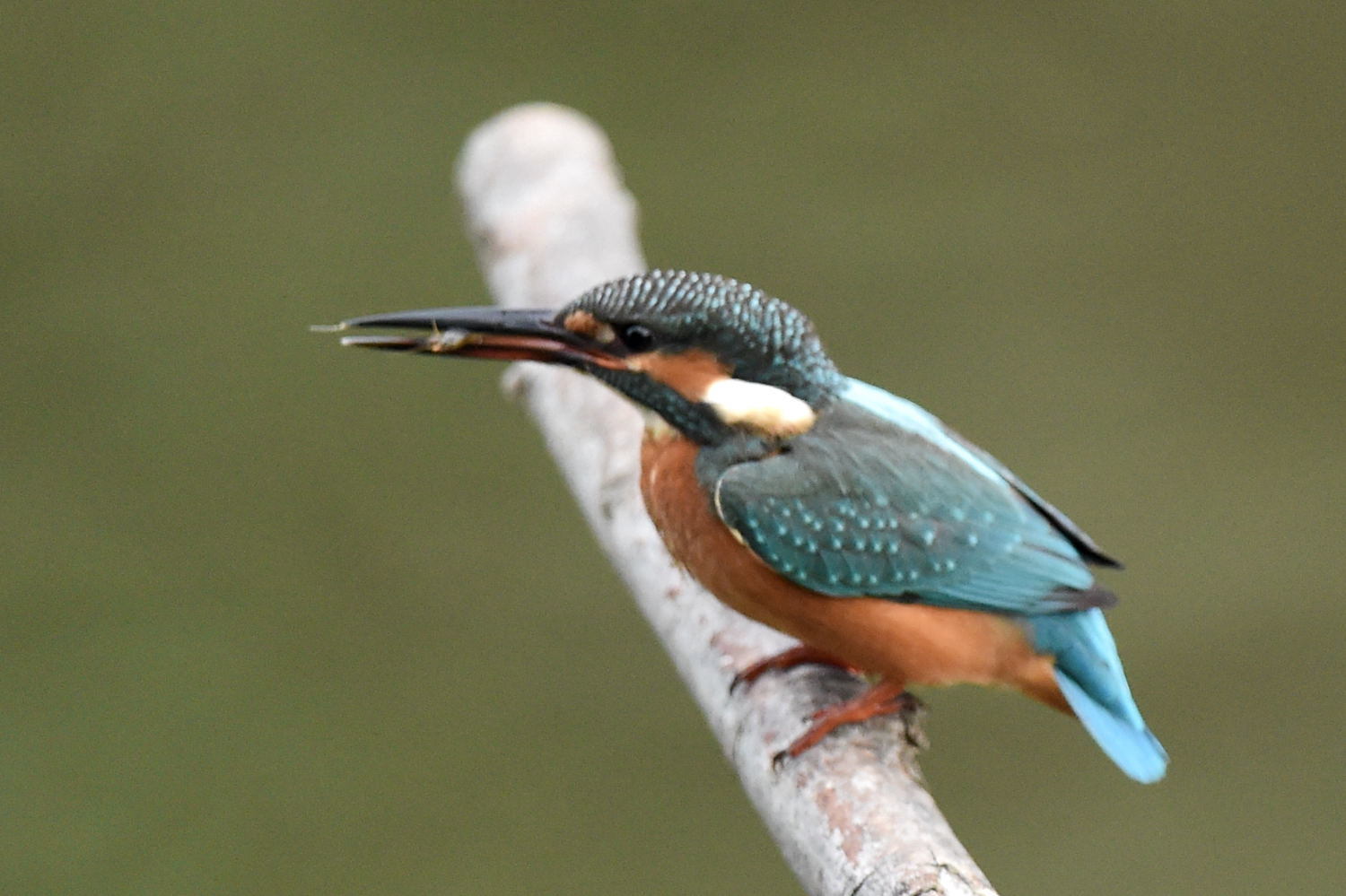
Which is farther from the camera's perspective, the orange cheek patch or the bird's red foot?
the orange cheek patch

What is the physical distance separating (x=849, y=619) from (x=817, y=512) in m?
0.11

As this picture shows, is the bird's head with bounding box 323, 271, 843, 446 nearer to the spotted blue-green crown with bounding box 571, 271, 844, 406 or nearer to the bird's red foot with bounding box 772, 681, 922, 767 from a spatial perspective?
the spotted blue-green crown with bounding box 571, 271, 844, 406

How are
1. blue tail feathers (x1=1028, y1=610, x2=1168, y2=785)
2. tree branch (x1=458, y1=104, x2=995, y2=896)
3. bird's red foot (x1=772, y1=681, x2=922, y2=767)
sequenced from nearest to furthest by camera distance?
tree branch (x1=458, y1=104, x2=995, y2=896), bird's red foot (x1=772, y1=681, x2=922, y2=767), blue tail feathers (x1=1028, y1=610, x2=1168, y2=785)

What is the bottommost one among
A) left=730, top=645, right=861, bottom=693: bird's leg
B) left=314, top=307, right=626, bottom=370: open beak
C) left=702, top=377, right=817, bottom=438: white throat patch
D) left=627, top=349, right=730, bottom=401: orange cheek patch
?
left=730, top=645, right=861, bottom=693: bird's leg

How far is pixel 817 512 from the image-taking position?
5.42 ft

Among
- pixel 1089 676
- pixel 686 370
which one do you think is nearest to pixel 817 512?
pixel 686 370

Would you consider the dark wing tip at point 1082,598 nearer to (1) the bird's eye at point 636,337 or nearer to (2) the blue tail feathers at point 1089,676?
(2) the blue tail feathers at point 1089,676

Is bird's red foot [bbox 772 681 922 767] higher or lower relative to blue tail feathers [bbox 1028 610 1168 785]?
higher

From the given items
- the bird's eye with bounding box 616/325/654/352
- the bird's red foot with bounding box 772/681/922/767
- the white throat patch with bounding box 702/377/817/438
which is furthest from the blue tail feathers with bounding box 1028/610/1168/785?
the bird's eye with bounding box 616/325/654/352

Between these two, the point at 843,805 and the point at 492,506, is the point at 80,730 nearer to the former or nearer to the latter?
the point at 492,506

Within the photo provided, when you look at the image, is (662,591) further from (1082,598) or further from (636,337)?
(1082,598)

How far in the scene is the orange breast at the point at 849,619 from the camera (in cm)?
168

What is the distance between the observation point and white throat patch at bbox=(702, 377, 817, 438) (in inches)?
66.6

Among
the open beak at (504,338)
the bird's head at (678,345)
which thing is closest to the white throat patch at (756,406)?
the bird's head at (678,345)
